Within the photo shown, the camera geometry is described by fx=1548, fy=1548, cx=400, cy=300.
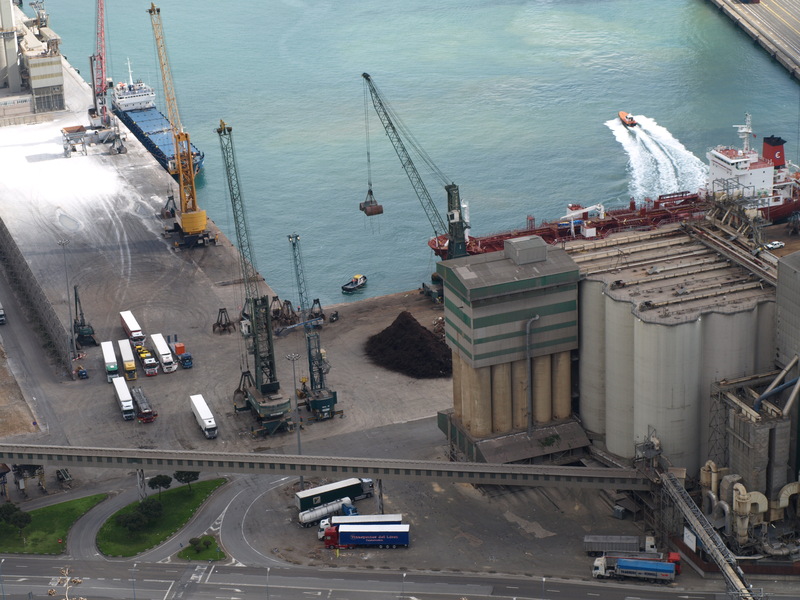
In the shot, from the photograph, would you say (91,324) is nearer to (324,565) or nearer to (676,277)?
(324,565)

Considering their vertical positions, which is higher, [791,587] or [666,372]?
[666,372]

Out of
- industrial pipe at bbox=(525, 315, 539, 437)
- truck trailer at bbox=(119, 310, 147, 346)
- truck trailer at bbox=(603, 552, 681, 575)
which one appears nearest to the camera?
truck trailer at bbox=(603, 552, 681, 575)

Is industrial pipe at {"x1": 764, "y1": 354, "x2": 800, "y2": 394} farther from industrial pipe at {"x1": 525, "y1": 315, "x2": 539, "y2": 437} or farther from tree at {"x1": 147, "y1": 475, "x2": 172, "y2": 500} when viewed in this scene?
tree at {"x1": 147, "y1": 475, "x2": 172, "y2": 500}

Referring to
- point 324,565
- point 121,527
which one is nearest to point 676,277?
point 324,565

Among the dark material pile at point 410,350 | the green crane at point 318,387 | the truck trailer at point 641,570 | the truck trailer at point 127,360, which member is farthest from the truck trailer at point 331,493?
the truck trailer at point 127,360

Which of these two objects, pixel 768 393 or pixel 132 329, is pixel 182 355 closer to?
pixel 132 329

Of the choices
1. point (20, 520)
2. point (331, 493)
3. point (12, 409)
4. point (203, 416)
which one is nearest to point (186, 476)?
point (203, 416)

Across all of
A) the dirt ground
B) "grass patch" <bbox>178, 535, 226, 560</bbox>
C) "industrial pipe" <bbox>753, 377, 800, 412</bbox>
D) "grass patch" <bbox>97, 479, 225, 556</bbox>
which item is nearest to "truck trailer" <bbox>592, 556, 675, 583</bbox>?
"industrial pipe" <bbox>753, 377, 800, 412</bbox>
